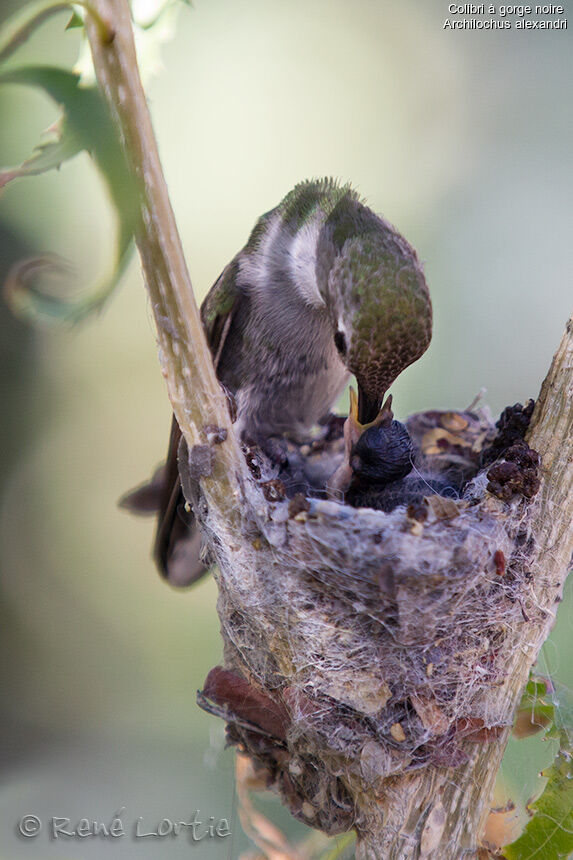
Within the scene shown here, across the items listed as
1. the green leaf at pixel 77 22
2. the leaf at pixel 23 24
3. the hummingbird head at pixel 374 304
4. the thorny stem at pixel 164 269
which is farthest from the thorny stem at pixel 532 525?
the hummingbird head at pixel 374 304

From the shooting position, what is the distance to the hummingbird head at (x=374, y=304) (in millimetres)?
2158

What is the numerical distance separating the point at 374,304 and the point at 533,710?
1.10 metres

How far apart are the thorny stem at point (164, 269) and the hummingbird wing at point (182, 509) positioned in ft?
2.12

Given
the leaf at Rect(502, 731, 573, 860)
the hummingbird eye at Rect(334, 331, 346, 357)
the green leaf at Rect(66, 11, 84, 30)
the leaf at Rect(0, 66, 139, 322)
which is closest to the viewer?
the leaf at Rect(0, 66, 139, 322)

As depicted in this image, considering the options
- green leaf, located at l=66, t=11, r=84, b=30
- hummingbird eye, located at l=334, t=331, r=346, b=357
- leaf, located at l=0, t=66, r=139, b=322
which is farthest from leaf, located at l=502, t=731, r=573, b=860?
green leaf, located at l=66, t=11, r=84, b=30

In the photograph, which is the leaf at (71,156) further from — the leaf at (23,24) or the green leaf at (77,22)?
the green leaf at (77,22)

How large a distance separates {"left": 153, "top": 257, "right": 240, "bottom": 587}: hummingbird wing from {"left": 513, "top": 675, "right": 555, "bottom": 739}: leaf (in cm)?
95

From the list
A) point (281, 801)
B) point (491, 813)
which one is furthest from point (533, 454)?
point (281, 801)

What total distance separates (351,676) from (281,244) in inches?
61.7

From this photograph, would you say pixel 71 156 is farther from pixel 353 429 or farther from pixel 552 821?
pixel 353 429

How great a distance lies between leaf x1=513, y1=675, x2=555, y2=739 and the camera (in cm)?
172

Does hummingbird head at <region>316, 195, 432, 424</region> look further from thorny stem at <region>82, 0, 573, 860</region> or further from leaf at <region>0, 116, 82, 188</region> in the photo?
leaf at <region>0, 116, 82, 188</region>

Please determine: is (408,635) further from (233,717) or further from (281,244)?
(281,244)

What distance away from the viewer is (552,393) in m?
1.64
